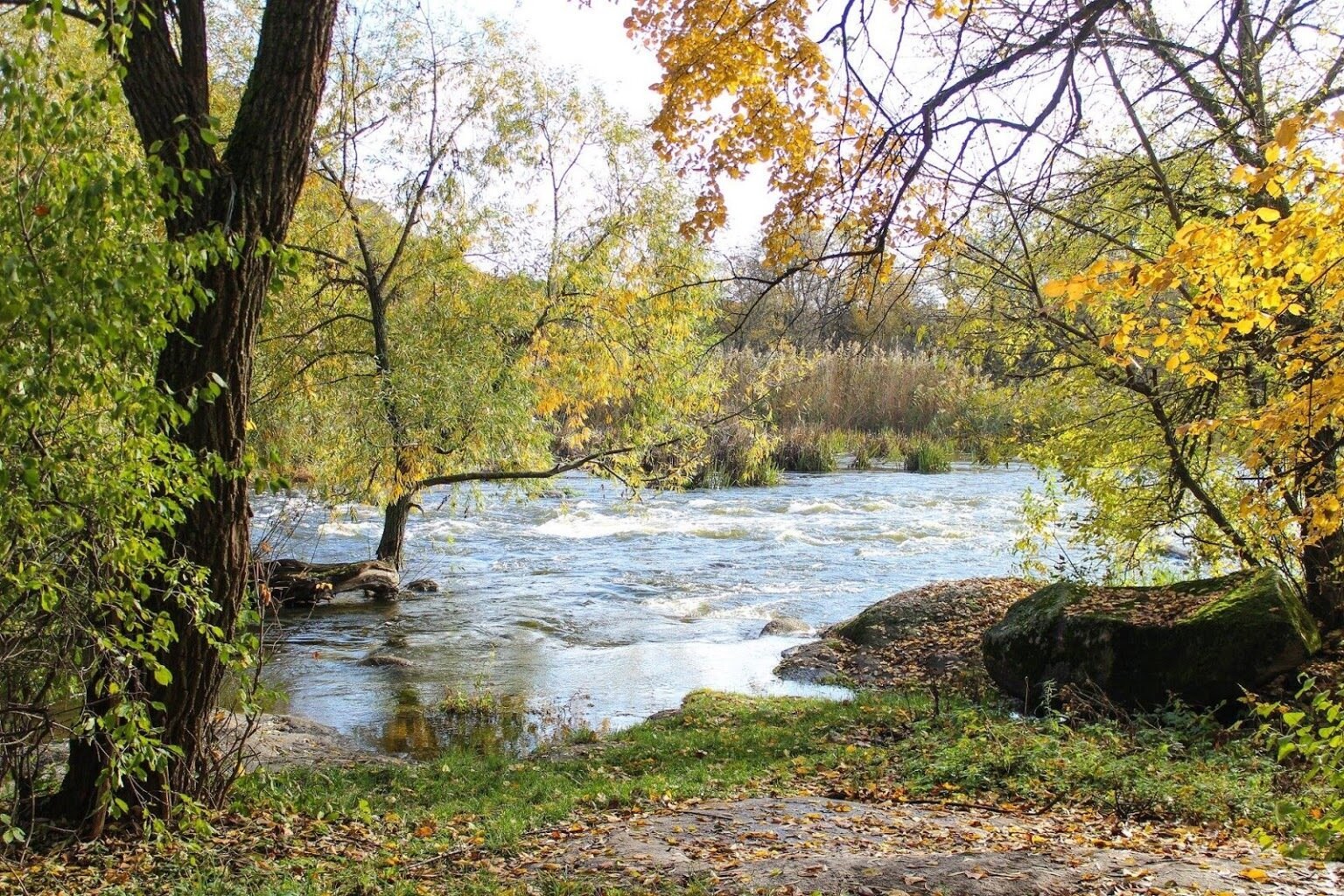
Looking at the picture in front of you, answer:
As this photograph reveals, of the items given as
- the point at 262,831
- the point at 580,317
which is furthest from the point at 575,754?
the point at 580,317

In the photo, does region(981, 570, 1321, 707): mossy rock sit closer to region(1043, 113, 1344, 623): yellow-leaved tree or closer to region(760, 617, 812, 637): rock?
region(1043, 113, 1344, 623): yellow-leaved tree

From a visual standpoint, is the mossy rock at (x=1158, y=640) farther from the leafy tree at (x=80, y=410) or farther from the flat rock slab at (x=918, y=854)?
the leafy tree at (x=80, y=410)

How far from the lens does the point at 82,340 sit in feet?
11.5

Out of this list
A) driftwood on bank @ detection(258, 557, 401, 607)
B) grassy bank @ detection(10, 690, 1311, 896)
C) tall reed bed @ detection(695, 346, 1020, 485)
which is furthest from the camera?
tall reed bed @ detection(695, 346, 1020, 485)

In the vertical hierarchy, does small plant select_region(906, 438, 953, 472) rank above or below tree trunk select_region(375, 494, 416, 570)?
above

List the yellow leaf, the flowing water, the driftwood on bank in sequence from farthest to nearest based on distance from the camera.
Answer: the driftwood on bank < the flowing water < the yellow leaf

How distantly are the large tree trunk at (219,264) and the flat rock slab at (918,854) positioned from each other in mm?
2170

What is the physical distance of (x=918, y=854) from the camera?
16.5 feet

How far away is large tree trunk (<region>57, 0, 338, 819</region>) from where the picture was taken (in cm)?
533

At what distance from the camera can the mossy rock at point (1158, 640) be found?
813cm

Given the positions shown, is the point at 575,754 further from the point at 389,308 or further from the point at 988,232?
the point at 389,308

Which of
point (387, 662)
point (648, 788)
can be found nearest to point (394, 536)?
point (387, 662)

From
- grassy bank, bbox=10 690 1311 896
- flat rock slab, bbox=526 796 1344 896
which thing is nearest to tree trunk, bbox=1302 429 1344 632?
grassy bank, bbox=10 690 1311 896

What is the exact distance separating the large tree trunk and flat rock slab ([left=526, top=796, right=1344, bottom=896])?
2.17m
